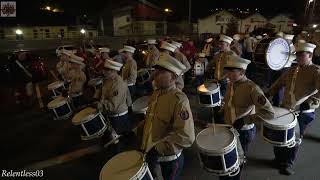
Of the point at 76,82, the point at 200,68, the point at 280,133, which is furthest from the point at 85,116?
the point at 200,68

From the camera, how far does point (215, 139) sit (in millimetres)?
3568

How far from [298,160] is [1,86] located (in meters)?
8.69

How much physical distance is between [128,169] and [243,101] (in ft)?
5.93

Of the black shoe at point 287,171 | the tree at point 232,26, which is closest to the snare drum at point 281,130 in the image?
the black shoe at point 287,171

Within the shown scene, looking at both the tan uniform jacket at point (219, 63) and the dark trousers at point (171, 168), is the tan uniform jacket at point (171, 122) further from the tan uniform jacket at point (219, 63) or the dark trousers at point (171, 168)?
the tan uniform jacket at point (219, 63)

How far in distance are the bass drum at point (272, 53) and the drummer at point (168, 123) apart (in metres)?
3.20

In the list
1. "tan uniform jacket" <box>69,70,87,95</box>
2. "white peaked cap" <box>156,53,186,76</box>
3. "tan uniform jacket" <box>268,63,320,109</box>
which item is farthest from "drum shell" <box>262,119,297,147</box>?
"tan uniform jacket" <box>69,70,87,95</box>

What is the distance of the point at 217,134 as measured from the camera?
144 inches

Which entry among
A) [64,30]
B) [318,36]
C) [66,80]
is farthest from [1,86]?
[64,30]

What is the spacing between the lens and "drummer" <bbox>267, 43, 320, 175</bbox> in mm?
4581

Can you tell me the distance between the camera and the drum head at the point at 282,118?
413 cm

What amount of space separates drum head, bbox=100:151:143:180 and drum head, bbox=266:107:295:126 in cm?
203

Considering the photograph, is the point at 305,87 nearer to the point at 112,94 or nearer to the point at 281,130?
the point at 281,130

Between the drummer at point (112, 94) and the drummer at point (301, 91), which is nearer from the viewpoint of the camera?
the drummer at point (301, 91)
